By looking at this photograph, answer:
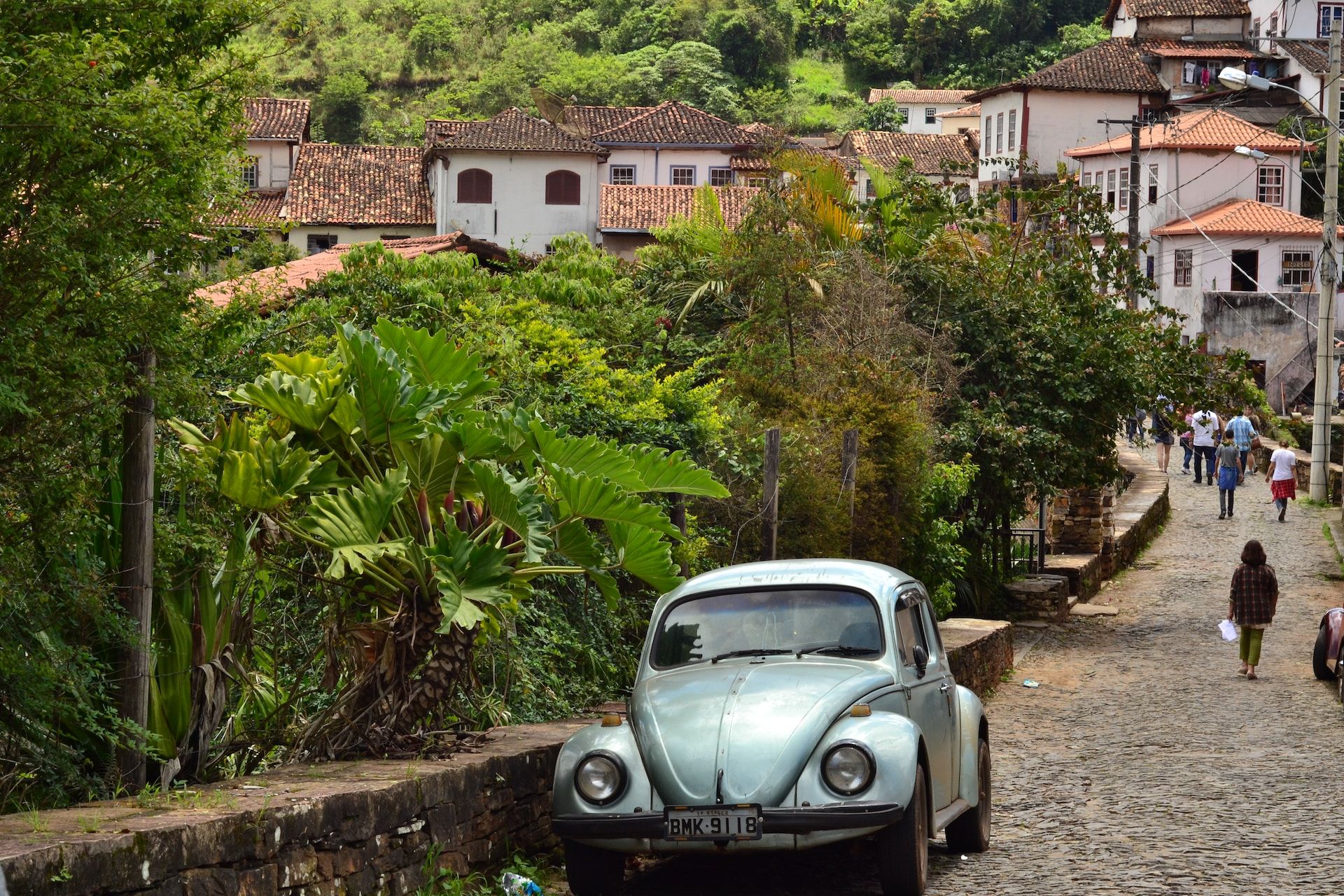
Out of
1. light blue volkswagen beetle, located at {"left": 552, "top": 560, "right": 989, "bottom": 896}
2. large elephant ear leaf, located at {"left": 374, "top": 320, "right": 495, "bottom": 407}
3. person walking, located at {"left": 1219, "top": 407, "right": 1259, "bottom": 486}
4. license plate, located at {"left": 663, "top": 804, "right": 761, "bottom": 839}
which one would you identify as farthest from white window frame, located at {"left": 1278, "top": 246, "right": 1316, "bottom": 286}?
license plate, located at {"left": 663, "top": 804, "right": 761, "bottom": 839}

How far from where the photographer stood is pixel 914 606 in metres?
9.34

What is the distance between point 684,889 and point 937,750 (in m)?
1.56

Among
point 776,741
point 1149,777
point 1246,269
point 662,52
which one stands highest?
point 662,52

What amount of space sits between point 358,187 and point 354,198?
993 millimetres

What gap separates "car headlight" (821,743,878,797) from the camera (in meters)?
7.36

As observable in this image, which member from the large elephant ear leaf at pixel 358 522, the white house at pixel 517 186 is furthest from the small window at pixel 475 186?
the large elephant ear leaf at pixel 358 522

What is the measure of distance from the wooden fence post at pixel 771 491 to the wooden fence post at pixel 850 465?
2.45 metres

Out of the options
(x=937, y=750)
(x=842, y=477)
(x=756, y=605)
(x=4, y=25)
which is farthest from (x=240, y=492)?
(x=842, y=477)

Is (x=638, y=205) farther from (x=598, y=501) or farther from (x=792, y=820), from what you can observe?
(x=792, y=820)

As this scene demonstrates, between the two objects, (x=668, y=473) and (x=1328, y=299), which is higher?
(x=1328, y=299)

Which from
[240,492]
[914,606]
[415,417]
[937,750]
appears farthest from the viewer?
[914,606]

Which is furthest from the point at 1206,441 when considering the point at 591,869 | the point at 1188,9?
the point at 1188,9

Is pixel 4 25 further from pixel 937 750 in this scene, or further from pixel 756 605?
pixel 937 750

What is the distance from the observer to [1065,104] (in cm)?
7438
